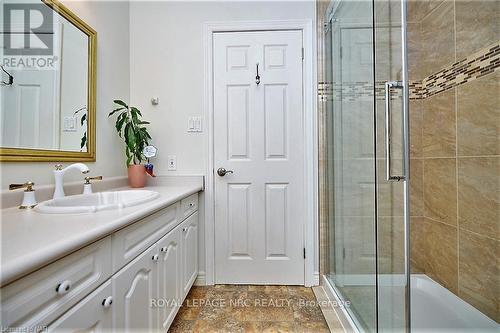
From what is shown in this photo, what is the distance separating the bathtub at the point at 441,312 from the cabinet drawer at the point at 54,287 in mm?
1525

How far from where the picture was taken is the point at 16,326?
0.53m

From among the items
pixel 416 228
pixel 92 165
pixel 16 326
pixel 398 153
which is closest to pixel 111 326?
pixel 16 326

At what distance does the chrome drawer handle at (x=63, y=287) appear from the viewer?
624mm

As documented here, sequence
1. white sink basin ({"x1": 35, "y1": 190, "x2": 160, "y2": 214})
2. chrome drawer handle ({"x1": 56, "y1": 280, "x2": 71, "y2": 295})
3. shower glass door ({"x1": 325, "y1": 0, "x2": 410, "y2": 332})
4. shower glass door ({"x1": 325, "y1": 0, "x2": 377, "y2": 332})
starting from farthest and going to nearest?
shower glass door ({"x1": 325, "y1": 0, "x2": 377, "y2": 332})
shower glass door ({"x1": 325, "y1": 0, "x2": 410, "y2": 332})
white sink basin ({"x1": 35, "y1": 190, "x2": 160, "y2": 214})
chrome drawer handle ({"x1": 56, "y1": 280, "x2": 71, "y2": 295})

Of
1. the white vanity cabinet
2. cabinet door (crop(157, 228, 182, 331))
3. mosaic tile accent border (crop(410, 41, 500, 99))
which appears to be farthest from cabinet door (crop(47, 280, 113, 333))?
mosaic tile accent border (crop(410, 41, 500, 99))

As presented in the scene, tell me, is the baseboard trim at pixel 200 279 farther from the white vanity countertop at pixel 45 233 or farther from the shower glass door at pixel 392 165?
the shower glass door at pixel 392 165

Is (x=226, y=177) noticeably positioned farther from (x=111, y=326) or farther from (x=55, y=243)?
(x=55, y=243)

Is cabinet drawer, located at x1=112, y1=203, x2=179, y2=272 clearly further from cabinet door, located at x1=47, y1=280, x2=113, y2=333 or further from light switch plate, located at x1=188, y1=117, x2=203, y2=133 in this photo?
light switch plate, located at x1=188, y1=117, x2=203, y2=133

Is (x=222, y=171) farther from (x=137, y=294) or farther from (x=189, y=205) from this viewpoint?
(x=137, y=294)

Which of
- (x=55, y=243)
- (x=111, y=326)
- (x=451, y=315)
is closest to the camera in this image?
(x=55, y=243)

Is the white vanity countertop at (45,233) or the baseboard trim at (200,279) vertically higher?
the white vanity countertop at (45,233)

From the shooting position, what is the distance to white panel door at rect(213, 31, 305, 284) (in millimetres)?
2021

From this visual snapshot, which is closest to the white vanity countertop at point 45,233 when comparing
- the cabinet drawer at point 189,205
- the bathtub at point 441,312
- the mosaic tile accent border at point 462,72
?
the cabinet drawer at point 189,205

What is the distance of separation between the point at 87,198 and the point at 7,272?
925mm
